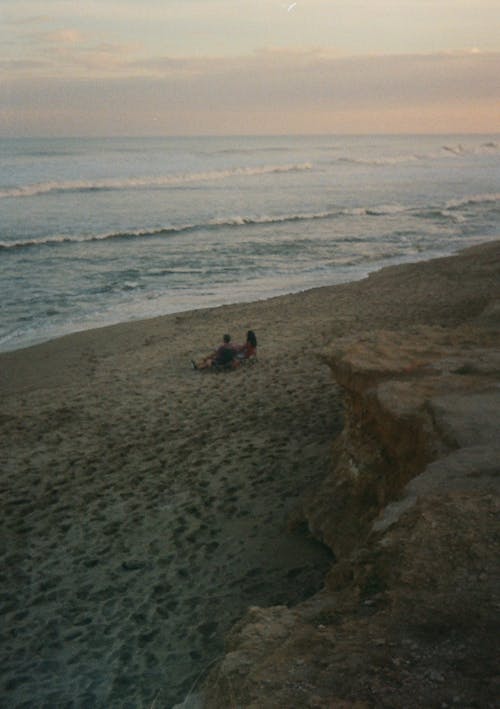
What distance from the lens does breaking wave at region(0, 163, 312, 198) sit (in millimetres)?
45625

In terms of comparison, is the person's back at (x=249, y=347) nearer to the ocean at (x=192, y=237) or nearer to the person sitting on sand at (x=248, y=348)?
the person sitting on sand at (x=248, y=348)

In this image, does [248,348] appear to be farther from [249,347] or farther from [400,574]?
[400,574]

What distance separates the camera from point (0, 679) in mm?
4484

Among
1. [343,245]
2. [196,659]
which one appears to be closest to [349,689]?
[196,659]

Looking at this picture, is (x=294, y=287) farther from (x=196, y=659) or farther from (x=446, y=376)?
(x=196, y=659)

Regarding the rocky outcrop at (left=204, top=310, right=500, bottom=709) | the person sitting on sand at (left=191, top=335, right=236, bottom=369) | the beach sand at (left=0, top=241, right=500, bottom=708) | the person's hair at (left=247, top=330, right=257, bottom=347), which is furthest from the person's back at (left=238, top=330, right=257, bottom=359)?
the rocky outcrop at (left=204, top=310, right=500, bottom=709)

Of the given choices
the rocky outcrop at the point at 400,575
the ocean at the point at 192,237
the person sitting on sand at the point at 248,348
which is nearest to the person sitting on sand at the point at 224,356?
the person sitting on sand at the point at 248,348

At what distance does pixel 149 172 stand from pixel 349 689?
64.5 meters

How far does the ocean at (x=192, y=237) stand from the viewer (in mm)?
17844

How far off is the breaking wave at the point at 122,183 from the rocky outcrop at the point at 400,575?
140ft

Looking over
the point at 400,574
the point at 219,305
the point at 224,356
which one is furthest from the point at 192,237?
the point at 400,574

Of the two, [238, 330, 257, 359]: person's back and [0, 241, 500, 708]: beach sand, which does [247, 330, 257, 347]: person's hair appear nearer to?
[238, 330, 257, 359]: person's back

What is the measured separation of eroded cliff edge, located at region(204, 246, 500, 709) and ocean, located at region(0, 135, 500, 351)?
32.2 ft

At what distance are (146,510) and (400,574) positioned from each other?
355 centimetres
